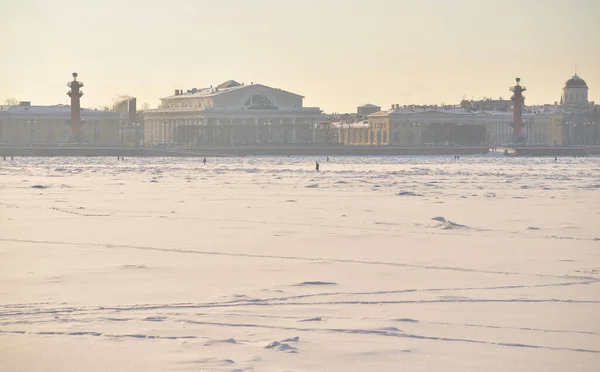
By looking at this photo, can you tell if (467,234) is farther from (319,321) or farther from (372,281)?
(319,321)

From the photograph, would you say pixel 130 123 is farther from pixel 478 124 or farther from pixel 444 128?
pixel 478 124

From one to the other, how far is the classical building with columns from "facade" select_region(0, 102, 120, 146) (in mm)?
4971

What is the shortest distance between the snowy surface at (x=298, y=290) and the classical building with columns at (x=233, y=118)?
95.9 metres

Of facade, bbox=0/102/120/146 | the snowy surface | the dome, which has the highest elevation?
the dome

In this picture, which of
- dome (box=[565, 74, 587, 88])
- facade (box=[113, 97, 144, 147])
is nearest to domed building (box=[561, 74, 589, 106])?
dome (box=[565, 74, 587, 88])

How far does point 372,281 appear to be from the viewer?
38.6 ft

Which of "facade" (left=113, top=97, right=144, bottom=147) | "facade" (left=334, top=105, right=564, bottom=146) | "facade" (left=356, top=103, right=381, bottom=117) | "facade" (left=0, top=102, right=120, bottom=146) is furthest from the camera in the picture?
"facade" (left=356, top=103, right=381, bottom=117)

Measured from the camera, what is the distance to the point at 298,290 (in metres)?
11.1

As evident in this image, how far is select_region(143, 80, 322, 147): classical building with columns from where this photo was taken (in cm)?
11725

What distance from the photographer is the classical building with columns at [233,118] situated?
385ft

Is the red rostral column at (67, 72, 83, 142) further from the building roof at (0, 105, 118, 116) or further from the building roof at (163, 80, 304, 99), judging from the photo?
the building roof at (163, 80, 304, 99)

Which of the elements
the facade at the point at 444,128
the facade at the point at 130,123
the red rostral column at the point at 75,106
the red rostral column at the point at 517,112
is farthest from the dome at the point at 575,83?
the red rostral column at the point at 75,106

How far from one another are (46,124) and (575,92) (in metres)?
62.0

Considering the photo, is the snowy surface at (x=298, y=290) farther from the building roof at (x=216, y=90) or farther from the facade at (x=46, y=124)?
the building roof at (x=216, y=90)
